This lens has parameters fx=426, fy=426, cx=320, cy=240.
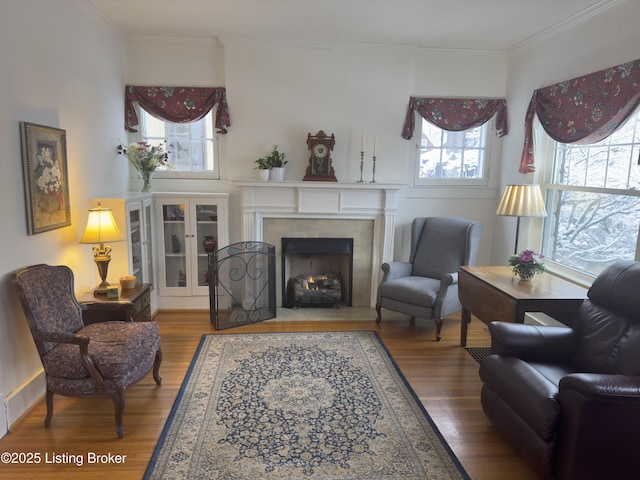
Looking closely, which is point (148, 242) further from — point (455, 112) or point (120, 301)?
point (455, 112)

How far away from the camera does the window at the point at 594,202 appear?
120 inches

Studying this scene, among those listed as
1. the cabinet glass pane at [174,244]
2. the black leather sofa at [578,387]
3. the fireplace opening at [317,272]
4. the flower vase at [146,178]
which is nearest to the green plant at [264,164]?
the fireplace opening at [317,272]

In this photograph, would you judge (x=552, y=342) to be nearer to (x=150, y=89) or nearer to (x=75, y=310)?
(x=75, y=310)

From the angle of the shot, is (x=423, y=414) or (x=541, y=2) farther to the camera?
(x=541, y=2)

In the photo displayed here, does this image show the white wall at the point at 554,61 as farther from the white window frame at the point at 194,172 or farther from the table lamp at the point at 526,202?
the white window frame at the point at 194,172

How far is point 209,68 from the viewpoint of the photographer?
4.30m

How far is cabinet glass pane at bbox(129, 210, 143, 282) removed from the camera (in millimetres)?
3720

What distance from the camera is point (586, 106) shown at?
127 inches

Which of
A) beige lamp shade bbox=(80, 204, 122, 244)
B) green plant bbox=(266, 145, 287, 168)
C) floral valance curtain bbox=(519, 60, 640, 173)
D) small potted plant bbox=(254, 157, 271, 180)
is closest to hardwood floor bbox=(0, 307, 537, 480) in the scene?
beige lamp shade bbox=(80, 204, 122, 244)

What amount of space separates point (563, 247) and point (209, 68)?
3.77m

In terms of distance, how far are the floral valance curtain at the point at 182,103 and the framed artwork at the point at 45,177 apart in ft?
4.64

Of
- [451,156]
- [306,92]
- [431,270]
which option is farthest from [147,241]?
[451,156]

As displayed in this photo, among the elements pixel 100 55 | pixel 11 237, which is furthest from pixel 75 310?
pixel 100 55

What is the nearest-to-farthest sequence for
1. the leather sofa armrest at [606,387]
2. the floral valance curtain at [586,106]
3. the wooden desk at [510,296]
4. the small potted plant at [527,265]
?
the leather sofa armrest at [606,387], the wooden desk at [510,296], the floral valance curtain at [586,106], the small potted plant at [527,265]
